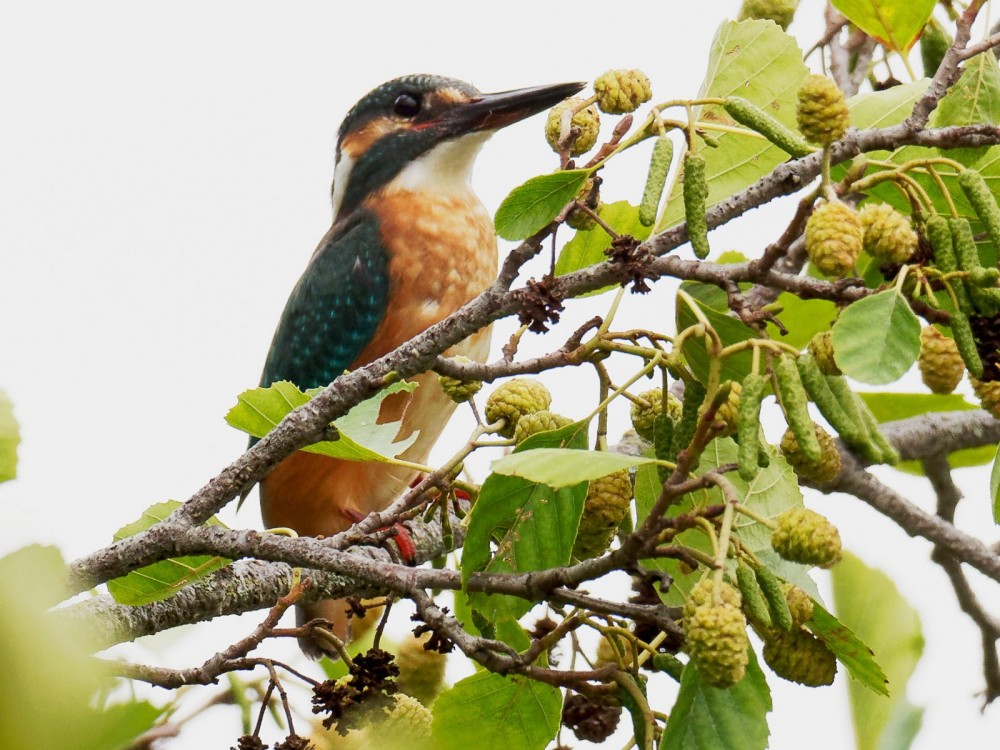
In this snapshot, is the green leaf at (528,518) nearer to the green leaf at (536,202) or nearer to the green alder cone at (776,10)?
the green leaf at (536,202)

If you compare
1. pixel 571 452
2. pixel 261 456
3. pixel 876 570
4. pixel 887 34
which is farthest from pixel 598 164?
pixel 876 570

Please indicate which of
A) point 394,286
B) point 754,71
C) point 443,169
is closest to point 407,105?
point 443,169

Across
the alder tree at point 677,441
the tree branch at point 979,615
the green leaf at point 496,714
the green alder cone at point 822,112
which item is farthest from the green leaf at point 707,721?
the tree branch at point 979,615

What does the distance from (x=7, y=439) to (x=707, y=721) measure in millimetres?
811

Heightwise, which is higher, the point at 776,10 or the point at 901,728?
the point at 776,10

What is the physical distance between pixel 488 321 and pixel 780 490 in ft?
1.51

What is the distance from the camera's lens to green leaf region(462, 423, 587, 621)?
1.46 metres

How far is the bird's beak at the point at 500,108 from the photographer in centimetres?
309

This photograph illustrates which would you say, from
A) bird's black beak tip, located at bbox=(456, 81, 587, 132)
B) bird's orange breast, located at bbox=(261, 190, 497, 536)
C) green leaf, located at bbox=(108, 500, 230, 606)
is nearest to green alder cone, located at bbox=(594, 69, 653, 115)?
green leaf, located at bbox=(108, 500, 230, 606)

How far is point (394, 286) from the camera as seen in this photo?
3430 mm

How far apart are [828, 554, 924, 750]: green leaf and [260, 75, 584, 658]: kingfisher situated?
4.76 feet

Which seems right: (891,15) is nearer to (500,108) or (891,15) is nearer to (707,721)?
(707,721)

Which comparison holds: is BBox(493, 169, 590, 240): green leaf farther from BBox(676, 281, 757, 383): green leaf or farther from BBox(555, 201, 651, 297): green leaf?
BBox(555, 201, 651, 297): green leaf

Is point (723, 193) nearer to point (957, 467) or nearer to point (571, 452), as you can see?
point (571, 452)
